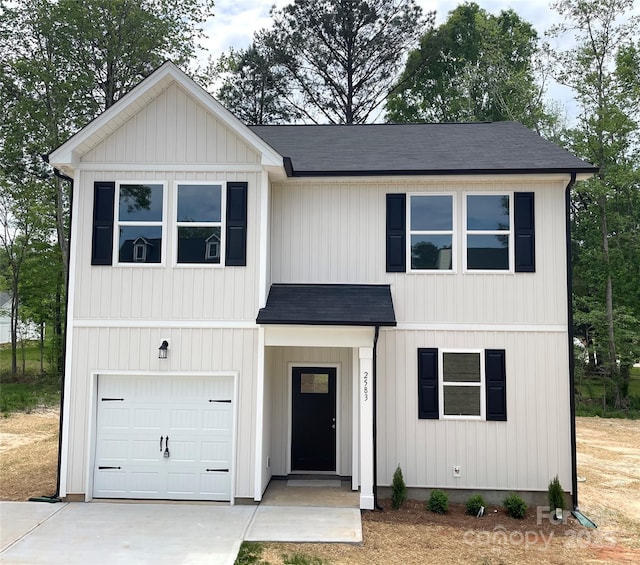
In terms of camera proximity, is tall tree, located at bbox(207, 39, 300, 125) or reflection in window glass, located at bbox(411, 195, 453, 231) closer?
reflection in window glass, located at bbox(411, 195, 453, 231)

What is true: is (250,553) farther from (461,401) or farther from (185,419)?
(461,401)

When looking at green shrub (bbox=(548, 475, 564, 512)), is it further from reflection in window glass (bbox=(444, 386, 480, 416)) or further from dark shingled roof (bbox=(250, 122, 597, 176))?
dark shingled roof (bbox=(250, 122, 597, 176))

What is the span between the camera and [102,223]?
9195 millimetres

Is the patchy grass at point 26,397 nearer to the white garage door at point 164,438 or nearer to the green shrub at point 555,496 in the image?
the white garage door at point 164,438

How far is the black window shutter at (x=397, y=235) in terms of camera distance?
31.7 ft

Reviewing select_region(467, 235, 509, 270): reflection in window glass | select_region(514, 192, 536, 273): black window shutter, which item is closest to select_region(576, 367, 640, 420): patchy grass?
select_region(514, 192, 536, 273): black window shutter

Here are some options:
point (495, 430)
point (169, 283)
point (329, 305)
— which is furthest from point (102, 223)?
point (495, 430)

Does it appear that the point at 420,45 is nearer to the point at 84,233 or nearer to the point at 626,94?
the point at 626,94

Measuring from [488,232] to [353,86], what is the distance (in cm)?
2050

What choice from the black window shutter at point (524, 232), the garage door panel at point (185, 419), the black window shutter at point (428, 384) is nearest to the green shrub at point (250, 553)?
the garage door panel at point (185, 419)

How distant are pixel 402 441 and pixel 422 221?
12.8ft

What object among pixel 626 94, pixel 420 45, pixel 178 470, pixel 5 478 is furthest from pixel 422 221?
pixel 420 45

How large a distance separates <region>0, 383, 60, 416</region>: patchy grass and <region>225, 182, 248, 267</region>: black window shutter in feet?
42.9

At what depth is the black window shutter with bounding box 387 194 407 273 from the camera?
966 centimetres
